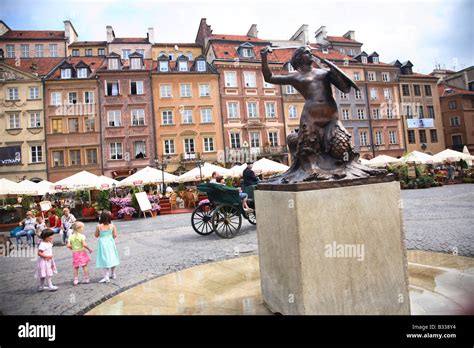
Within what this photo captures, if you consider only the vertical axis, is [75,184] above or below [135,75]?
below

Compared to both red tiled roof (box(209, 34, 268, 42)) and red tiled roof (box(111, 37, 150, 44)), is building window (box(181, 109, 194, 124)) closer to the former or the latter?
red tiled roof (box(209, 34, 268, 42))

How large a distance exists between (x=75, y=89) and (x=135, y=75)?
230 inches

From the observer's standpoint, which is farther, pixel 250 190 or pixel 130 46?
pixel 130 46

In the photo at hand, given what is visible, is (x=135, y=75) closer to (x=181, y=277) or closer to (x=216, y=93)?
(x=216, y=93)

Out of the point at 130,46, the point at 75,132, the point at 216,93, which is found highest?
the point at 130,46

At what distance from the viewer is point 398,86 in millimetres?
38281

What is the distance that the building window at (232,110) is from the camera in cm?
3241

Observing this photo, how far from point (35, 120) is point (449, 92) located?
45.6 metres

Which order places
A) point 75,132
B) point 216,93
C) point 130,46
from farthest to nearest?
1. point 130,46
2. point 216,93
3. point 75,132

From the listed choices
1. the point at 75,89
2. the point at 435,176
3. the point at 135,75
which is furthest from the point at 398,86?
the point at 75,89

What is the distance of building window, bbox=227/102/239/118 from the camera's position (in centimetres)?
3241

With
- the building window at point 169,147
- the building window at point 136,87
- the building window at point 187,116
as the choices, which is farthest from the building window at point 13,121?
the building window at point 187,116

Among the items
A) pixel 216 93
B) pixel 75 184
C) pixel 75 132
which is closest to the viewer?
pixel 75 184

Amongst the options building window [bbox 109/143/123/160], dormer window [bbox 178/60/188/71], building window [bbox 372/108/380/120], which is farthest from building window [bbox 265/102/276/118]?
building window [bbox 109/143/123/160]
